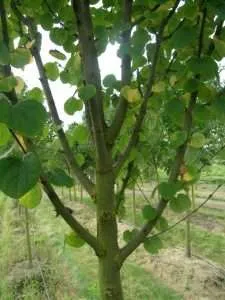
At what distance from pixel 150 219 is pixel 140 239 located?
0.06 metres

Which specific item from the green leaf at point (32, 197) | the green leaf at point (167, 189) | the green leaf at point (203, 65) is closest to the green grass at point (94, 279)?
the green leaf at point (167, 189)

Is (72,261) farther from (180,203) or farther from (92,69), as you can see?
(92,69)

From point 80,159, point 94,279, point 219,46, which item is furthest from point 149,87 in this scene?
point 94,279

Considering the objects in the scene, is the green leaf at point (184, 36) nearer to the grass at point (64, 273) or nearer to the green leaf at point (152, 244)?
the green leaf at point (152, 244)

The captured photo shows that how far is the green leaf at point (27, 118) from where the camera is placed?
0.51m

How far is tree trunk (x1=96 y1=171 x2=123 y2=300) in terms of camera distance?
3.01 feet

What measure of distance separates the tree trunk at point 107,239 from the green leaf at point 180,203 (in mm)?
148

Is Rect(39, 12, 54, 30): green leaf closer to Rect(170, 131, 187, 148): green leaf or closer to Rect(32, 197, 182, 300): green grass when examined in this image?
Rect(170, 131, 187, 148): green leaf

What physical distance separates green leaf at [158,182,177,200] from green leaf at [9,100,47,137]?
414 mm

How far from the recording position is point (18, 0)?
0.88 meters

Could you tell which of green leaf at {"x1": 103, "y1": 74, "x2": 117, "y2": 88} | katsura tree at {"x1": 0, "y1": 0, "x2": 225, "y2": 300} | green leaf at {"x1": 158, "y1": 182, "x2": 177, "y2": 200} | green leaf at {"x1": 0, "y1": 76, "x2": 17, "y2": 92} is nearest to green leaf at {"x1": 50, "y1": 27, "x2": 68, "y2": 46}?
katsura tree at {"x1": 0, "y1": 0, "x2": 225, "y2": 300}

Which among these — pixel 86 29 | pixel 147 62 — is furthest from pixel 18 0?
pixel 147 62

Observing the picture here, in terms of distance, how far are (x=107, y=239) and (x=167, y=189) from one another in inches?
7.7

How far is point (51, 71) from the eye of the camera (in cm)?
103
